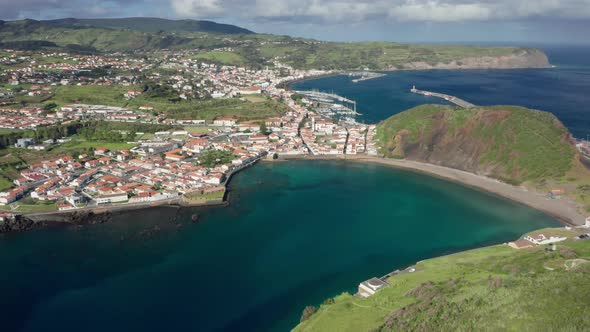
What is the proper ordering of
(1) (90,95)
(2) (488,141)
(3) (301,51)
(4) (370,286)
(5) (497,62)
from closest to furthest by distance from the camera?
(4) (370,286) → (2) (488,141) → (1) (90,95) → (5) (497,62) → (3) (301,51)

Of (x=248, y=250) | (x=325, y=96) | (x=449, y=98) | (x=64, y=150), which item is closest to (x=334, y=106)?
(x=325, y=96)

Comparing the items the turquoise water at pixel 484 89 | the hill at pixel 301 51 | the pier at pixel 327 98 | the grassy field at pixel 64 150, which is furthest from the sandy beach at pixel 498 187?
the hill at pixel 301 51

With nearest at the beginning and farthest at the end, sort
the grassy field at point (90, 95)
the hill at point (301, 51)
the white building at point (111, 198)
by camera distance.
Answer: the white building at point (111, 198) < the grassy field at point (90, 95) < the hill at point (301, 51)

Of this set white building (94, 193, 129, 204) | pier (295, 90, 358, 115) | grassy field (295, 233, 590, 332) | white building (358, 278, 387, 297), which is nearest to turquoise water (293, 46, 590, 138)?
pier (295, 90, 358, 115)

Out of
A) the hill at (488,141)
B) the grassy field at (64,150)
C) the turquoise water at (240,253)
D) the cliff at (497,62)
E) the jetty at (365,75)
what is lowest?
the turquoise water at (240,253)

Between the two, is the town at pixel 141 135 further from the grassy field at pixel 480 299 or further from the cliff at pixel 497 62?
the cliff at pixel 497 62

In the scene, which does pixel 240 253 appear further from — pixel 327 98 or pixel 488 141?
pixel 327 98

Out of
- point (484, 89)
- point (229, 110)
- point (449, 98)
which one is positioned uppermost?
point (484, 89)

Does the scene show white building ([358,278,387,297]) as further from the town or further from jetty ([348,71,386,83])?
jetty ([348,71,386,83])
